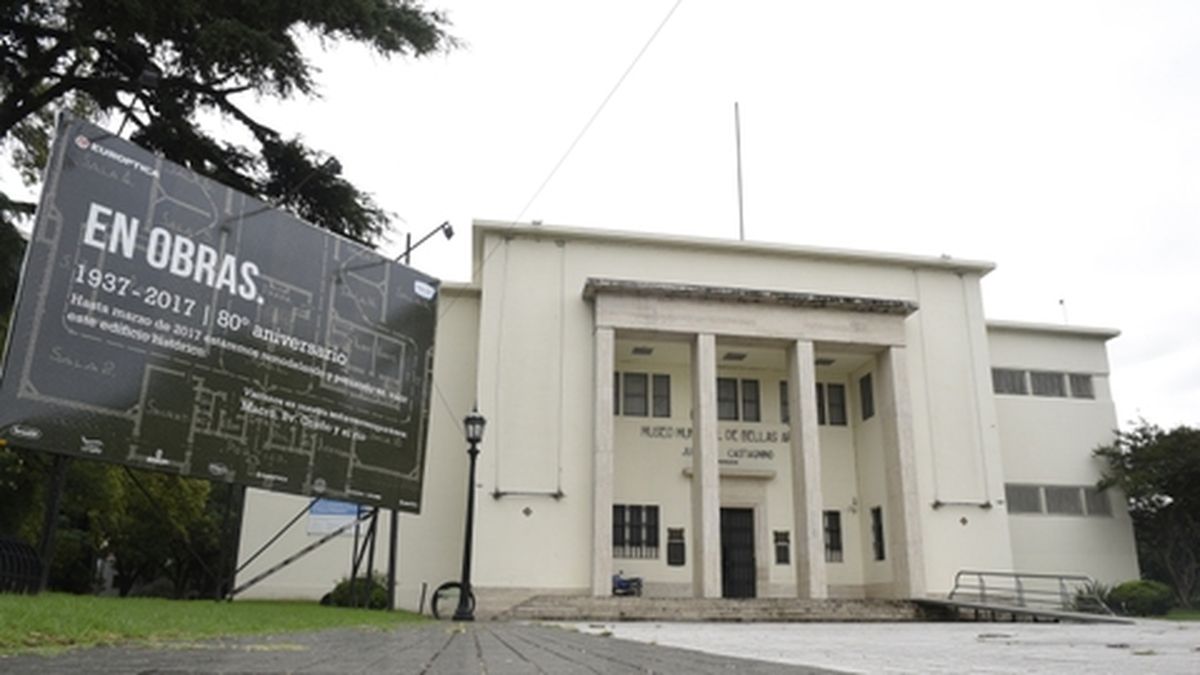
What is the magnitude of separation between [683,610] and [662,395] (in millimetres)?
7993

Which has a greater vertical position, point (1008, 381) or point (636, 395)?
point (1008, 381)

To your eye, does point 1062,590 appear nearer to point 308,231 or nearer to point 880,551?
point 880,551

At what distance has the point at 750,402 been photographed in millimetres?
26359

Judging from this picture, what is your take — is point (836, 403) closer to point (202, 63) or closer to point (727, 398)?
point (727, 398)

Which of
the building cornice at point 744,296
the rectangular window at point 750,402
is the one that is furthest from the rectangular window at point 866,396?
the rectangular window at point 750,402

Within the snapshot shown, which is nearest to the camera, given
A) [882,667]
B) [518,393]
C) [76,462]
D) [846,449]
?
[882,667]

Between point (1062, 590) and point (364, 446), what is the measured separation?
1934 centimetres

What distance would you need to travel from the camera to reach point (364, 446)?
13945 mm

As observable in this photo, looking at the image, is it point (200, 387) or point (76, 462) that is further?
point (76, 462)

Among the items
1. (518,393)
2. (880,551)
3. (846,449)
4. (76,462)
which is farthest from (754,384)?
(76,462)

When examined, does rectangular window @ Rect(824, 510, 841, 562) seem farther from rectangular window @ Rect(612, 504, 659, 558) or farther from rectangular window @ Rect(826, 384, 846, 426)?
rectangular window @ Rect(612, 504, 659, 558)

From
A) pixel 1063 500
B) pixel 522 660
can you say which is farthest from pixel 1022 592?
pixel 522 660

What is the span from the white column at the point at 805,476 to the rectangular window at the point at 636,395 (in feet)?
13.9

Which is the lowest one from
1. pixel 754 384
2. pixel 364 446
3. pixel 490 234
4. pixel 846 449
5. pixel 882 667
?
pixel 882 667
